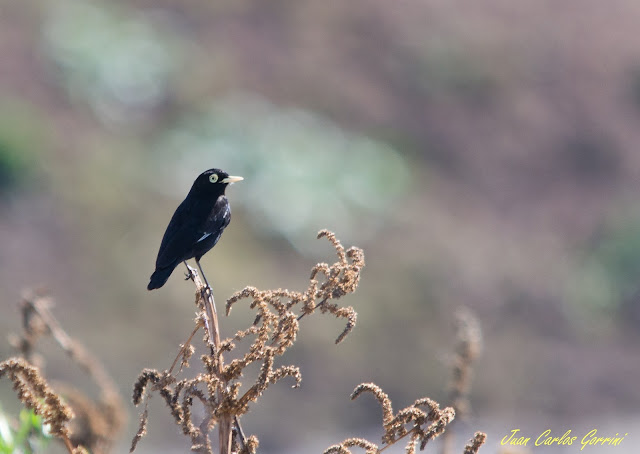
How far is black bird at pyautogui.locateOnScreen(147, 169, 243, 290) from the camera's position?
486 cm

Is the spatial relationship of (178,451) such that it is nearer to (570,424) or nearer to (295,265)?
(295,265)

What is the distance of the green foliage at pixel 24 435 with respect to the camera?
3045mm

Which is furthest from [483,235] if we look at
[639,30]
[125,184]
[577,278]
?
[639,30]

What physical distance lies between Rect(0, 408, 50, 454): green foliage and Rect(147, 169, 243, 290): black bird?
4.26 feet

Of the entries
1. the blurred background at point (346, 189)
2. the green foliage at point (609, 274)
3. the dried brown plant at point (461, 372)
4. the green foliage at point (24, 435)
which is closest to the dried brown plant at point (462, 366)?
the dried brown plant at point (461, 372)

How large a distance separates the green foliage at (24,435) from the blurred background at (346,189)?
8.17 metres

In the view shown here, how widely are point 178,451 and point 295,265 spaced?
4106 mm

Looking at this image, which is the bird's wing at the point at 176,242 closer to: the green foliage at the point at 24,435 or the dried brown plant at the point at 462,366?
the green foliage at the point at 24,435

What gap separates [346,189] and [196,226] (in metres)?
11.6

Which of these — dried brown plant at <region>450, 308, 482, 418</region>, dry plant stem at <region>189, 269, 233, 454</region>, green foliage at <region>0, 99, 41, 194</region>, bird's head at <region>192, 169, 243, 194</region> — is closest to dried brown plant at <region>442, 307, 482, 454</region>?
dried brown plant at <region>450, 308, 482, 418</region>

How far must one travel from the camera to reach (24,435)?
3082 millimetres

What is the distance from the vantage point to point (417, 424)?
2783 mm

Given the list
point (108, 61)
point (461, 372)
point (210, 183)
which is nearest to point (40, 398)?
point (461, 372)

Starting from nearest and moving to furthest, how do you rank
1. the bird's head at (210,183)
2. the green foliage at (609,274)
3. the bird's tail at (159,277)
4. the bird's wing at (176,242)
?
the bird's tail at (159,277) → the bird's wing at (176,242) → the bird's head at (210,183) → the green foliage at (609,274)
